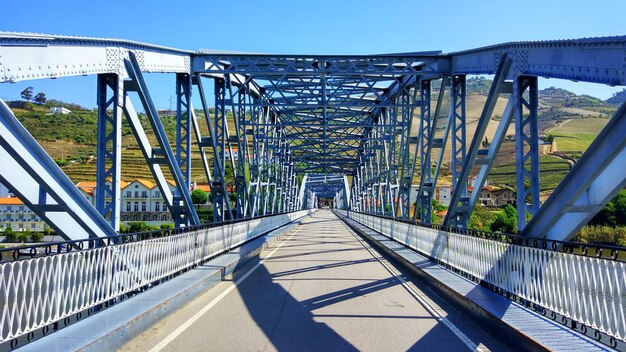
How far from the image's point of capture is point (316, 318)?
870 cm

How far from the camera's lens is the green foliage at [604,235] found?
24.5m

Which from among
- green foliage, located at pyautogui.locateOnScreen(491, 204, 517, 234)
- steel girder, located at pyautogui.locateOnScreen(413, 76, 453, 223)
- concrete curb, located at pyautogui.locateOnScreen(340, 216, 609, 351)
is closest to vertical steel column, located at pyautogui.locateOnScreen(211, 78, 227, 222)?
steel girder, located at pyautogui.locateOnScreen(413, 76, 453, 223)

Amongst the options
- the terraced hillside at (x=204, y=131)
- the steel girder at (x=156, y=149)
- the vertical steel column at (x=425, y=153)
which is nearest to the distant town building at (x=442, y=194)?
the terraced hillside at (x=204, y=131)

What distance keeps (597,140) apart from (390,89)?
77.9 ft

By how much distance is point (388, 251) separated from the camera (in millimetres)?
21031

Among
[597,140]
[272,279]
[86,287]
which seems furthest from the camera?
[272,279]

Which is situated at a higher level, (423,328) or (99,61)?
(99,61)

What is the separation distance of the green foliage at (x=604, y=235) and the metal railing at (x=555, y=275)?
1520cm

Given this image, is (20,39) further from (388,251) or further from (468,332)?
(388,251)

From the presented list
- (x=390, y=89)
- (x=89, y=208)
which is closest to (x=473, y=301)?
(x=89, y=208)

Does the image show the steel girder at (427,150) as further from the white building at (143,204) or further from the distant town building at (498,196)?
the white building at (143,204)

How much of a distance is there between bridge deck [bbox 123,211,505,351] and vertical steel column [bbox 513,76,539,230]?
2743mm

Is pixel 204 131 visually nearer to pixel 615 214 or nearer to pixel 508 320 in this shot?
pixel 615 214

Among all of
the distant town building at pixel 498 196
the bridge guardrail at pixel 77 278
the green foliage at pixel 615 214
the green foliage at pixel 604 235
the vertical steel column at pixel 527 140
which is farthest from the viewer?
the distant town building at pixel 498 196
